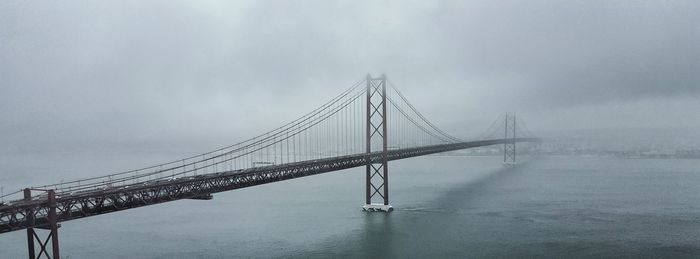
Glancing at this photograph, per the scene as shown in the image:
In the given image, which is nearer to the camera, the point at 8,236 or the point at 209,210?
the point at 8,236

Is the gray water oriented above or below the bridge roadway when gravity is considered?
below

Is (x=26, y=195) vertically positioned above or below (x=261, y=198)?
above

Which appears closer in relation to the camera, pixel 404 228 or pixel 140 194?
pixel 140 194

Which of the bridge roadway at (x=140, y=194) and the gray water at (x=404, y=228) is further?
the gray water at (x=404, y=228)

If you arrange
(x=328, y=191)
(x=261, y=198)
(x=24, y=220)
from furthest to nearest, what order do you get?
1. (x=328, y=191)
2. (x=261, y=198)
3. (x=24, y=220)

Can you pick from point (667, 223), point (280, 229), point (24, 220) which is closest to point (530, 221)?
point (667, 223)

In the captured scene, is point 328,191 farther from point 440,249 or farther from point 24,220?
point 24,220

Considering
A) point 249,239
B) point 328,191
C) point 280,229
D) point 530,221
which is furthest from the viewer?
point 328,191

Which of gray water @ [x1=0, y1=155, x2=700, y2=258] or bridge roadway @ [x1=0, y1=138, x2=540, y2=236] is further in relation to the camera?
gray water @ [x1=0, y1=155, x2=700, y2=258]

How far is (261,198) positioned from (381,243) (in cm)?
3431

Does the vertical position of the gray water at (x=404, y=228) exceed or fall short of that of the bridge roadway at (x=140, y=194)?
it falls short

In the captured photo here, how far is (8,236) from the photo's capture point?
38.7 metres

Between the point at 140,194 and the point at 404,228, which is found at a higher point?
the point at 140,194

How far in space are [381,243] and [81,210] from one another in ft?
63.7
